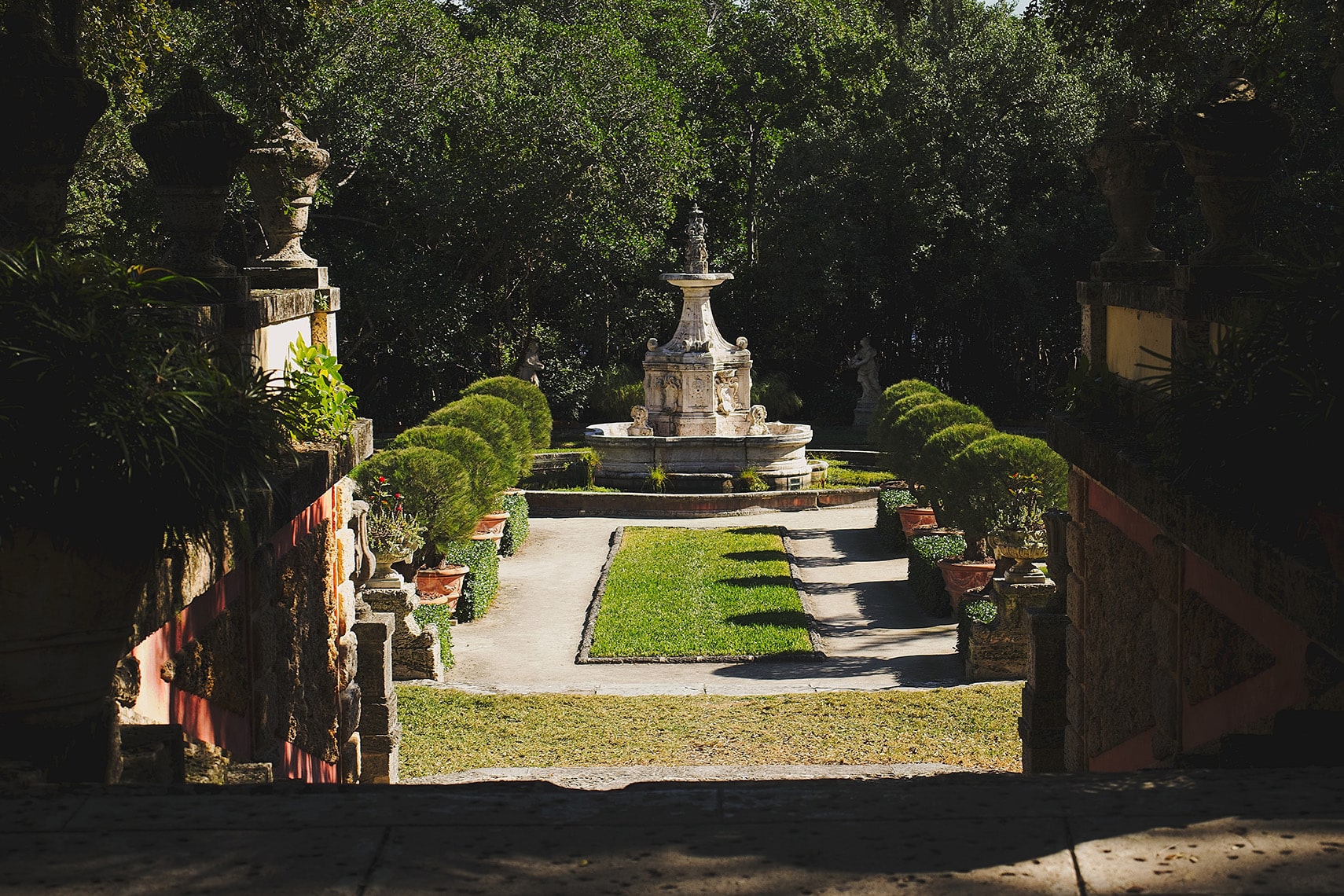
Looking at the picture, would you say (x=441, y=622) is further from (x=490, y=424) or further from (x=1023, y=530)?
(x=490, y=424)

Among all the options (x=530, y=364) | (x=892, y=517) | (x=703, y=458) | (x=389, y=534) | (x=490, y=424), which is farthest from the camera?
(x=530, y=364)

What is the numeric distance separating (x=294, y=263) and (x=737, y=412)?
1812 centimetres

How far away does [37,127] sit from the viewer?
4895 mm

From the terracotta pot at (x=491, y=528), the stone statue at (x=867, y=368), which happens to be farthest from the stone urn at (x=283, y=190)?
the stone statue at (x=867, y=368)

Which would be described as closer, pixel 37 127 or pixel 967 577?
pixel 37 127

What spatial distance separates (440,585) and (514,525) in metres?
4.53

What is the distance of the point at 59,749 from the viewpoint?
12.4 ft

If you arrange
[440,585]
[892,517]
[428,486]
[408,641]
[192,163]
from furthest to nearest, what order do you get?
[892,517] → [428,486] → [440,585] → [408,641] → [192,163]

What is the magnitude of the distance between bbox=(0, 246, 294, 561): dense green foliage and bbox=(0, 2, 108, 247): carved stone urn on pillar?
0.93 m

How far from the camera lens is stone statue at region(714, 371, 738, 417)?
25656 millimetres

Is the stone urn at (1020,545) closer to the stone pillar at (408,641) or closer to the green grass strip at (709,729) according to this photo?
the green grass strip at (709,729)

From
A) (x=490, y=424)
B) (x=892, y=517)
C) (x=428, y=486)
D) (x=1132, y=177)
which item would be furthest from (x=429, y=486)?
(x=1132, y=177)

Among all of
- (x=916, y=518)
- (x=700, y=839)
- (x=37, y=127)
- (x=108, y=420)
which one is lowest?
(x=916, y=518)

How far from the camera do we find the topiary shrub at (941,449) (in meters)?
17.2
